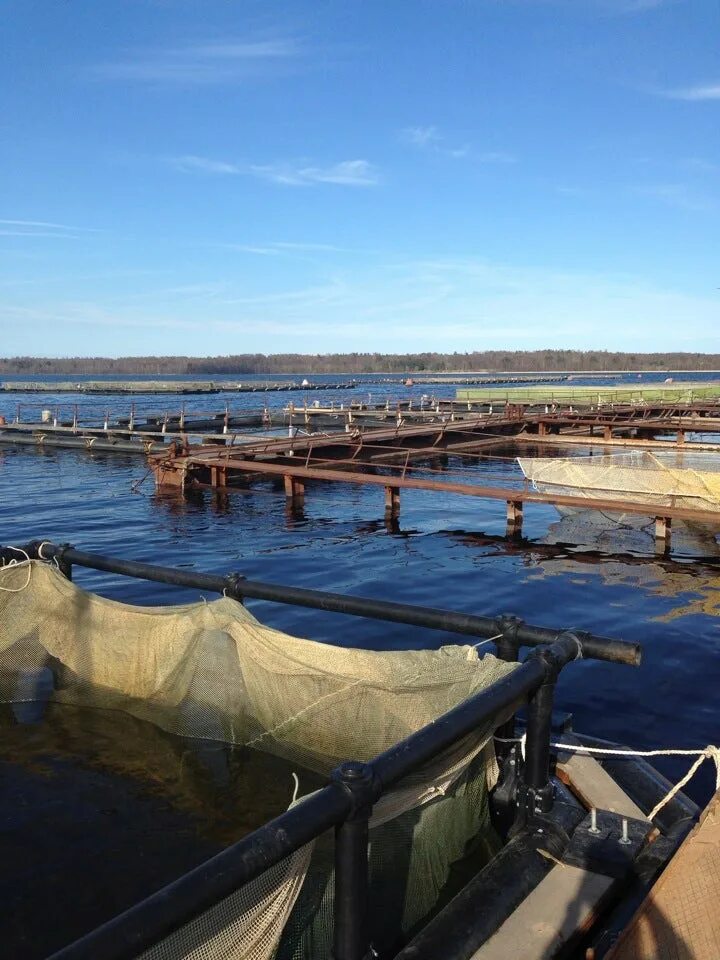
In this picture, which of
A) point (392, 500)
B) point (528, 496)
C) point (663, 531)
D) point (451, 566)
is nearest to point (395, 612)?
point (451, 566)

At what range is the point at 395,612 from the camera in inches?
192

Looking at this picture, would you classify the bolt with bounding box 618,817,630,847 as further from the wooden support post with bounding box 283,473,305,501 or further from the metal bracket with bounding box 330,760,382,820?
the wooden support post with bounding box 283,473,305,501

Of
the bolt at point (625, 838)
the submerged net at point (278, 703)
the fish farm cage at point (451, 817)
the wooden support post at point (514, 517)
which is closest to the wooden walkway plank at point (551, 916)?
the fish farm cage at point (451, 817)

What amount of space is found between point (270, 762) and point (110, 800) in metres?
1.27

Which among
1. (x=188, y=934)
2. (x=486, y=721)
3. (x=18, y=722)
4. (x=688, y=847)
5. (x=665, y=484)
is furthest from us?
(x=665, y=484)

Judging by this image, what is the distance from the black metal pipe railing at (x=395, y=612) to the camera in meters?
4.36

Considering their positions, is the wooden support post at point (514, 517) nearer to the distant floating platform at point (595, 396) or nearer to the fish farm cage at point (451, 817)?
the fish farm cage at point (451, 817)

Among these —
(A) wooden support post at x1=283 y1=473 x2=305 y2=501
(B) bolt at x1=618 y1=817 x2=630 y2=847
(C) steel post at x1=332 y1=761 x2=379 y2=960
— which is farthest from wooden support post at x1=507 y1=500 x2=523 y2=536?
(C) steel post at x1=332 y1=761 x2=379 y2=960

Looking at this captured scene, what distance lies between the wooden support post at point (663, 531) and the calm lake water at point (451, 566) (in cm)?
46

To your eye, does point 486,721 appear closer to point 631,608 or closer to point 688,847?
point 688,847

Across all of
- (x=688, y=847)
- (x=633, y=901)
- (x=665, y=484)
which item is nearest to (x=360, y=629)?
(x=633, y=901)

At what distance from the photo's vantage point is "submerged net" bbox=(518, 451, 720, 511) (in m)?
17.9

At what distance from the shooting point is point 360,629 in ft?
38.8

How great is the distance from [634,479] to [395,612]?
50.7 feet
